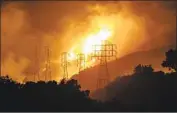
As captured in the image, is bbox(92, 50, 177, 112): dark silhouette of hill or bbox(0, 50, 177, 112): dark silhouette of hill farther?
bbox(92, 50, 177, 112): dark silhouette of hill

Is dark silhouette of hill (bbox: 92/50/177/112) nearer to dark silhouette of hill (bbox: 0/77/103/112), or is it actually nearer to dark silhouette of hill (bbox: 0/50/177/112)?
dark silhouette of hill (bbox: 0/50/177/112)

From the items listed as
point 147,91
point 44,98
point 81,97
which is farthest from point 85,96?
point 147,91

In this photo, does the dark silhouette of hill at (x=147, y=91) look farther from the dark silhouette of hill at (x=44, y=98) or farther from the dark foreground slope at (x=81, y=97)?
the dark silhouette of hill at (x=44, y=98)

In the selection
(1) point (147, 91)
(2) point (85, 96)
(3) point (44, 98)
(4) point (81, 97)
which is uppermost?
(1) point (147, 91)

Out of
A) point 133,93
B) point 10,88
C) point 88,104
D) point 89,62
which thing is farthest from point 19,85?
point 89,62

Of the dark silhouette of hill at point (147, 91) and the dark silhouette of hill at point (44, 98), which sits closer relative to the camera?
the dark silhouette of hill at point (44, 98)

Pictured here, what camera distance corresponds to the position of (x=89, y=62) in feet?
299

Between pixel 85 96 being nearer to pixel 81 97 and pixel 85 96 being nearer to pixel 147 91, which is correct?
pixel 81 97

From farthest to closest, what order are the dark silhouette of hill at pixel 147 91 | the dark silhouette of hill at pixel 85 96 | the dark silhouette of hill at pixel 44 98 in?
the dark silhouette of hill at pixel 147 91, the dark silhouette of hill at pixel 85 96, the dark silhouette of hill at pixel 44 98

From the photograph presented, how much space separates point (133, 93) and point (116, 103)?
6507 mm

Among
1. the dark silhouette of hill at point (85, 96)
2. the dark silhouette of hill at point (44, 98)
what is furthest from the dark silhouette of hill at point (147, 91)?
the dark silhouette of hill at point (44, 98)

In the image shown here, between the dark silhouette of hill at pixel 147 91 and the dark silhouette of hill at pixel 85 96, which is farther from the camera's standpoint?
the dark silhouette of hill at pixel 147 91

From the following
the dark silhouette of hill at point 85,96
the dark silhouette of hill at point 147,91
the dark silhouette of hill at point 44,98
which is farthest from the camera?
the dark silhouette of hill at point 147,91

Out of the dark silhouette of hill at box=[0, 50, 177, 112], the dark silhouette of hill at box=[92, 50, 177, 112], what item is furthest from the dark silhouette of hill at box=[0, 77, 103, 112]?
the dark silhouette of hill at box=[92, 50, 177, 112]
